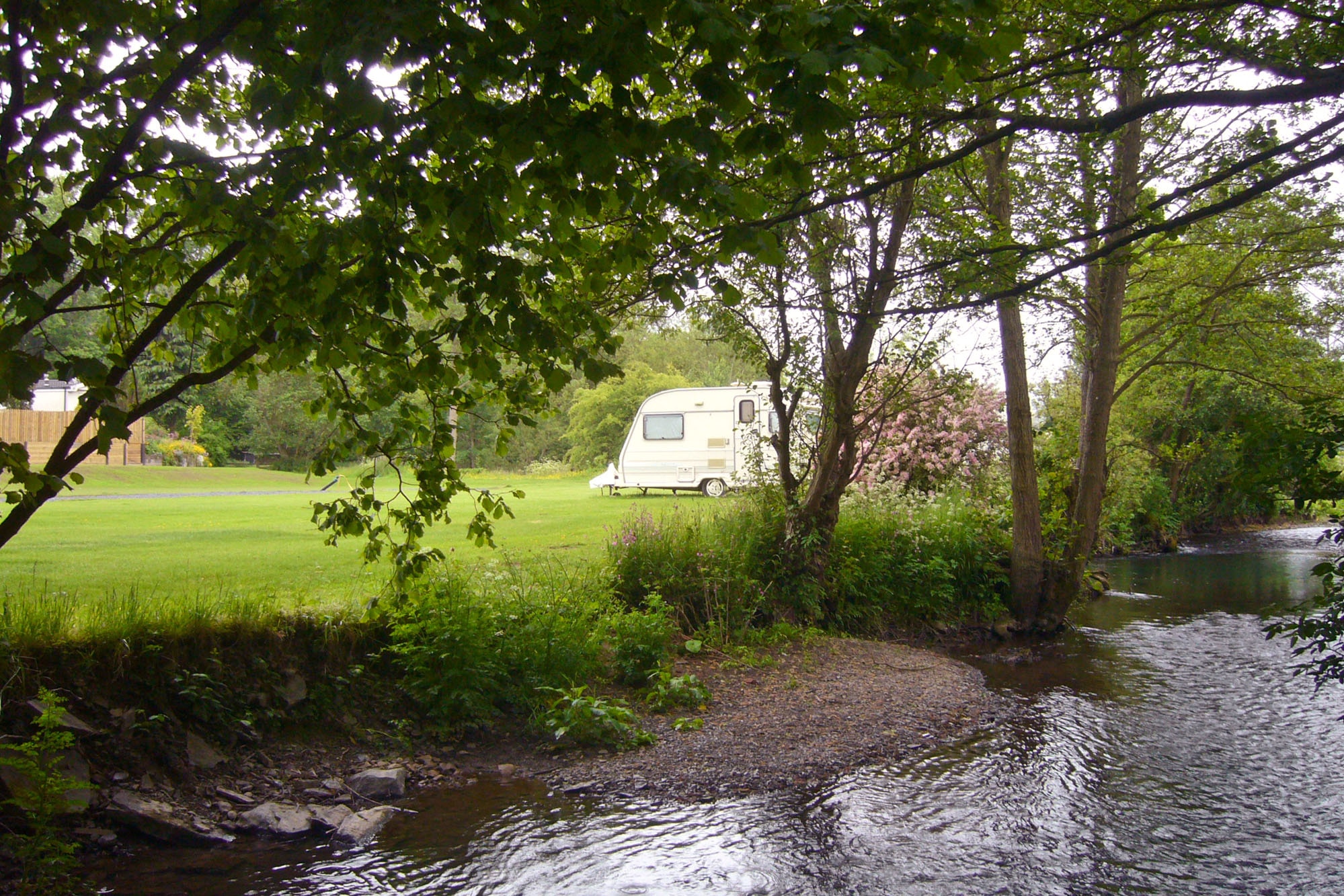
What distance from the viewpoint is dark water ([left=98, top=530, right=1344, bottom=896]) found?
4312 mm

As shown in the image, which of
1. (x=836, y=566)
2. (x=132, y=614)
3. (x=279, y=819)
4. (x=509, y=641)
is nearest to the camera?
(x=279, y=819)

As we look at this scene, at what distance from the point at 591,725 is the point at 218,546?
550 centimetres

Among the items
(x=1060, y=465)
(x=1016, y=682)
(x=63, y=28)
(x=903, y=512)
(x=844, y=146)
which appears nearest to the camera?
(x=63, y=28)

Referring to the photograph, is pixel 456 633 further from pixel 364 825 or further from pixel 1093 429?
pixel 1093 429

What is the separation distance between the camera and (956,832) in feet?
16.3

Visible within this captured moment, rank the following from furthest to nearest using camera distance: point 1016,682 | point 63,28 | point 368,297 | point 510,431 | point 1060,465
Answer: point 1060,465 < point 1016,682 < point 510,431 < point 63,28 < point 368,297

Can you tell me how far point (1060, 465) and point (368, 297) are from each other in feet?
40.1

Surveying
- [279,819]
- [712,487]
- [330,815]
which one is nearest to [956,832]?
[330,815]

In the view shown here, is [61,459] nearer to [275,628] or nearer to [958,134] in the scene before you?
[275,628]

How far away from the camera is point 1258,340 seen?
1348 centimetres

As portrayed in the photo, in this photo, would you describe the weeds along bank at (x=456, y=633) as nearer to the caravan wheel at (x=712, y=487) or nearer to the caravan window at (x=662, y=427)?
the caravan wheel at (x=712, y=487)

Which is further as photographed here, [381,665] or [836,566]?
[836,566]

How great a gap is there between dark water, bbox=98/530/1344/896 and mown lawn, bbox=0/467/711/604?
6.61 feet

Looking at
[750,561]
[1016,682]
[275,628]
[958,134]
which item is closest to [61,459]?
[275,628]
